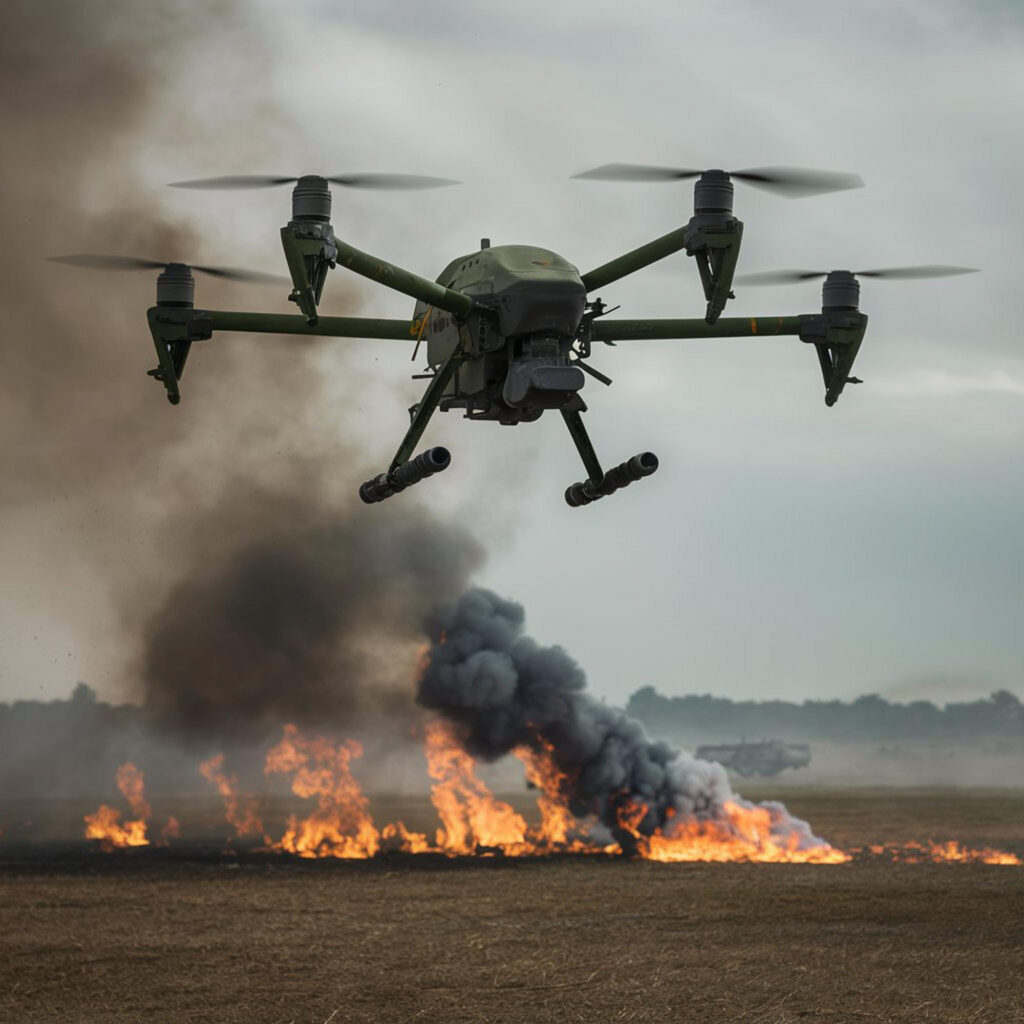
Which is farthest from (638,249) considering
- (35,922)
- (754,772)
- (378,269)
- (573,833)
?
(754,772)

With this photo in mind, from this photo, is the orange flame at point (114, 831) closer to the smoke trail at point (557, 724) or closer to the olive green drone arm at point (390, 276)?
the smoke trail at point (557, 724)

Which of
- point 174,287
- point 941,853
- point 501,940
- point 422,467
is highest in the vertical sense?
point 174,287

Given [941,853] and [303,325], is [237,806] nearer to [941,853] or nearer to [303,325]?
[941,853]

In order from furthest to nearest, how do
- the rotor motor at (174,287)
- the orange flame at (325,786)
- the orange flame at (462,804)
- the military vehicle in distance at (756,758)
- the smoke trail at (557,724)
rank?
the military vehicle in distance at (756,758)
the orange flame at (462,804)
the orange flame at (325,786)
the smoke trail at (557,724)
the rotor motor at (174,287)

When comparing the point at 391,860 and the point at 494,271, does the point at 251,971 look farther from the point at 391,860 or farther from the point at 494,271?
the point at 391,860

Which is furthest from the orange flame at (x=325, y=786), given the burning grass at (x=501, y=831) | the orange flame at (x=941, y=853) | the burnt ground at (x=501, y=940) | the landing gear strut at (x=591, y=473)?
the landing gear strut at (x=591, y=473)

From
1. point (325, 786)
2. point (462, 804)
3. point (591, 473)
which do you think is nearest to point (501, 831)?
point (462, 804)
